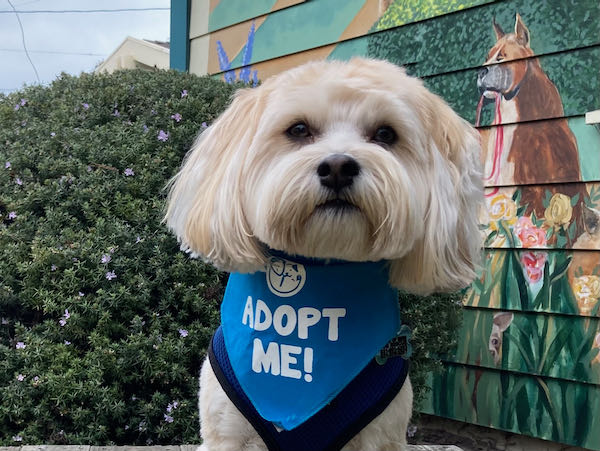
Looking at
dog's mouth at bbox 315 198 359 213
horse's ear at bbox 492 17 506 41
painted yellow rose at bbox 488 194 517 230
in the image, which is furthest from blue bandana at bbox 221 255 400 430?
horse's ear at bbox 492 17 506 41

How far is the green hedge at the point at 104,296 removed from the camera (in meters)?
2.51

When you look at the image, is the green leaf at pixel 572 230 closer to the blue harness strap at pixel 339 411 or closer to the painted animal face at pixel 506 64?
the painted animal face at pixel 506 64

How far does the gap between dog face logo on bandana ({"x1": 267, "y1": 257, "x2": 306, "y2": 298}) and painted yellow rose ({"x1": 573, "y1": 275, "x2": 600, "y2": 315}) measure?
193 cm

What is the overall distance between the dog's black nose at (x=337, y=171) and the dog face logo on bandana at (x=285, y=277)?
37cm

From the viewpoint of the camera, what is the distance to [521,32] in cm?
322

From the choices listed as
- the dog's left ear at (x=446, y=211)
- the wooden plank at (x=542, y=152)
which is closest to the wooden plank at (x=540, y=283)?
the wooden plank at (x=542, y=152)

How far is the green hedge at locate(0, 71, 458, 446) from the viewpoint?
8.25ft

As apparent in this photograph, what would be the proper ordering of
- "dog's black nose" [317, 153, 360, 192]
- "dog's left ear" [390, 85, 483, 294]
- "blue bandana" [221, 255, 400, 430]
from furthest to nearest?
"blue bandana" [221, 255, 400, 430] < "dog's left ear" [390, 85, 483, 294] < "dog's black nose" [317, 153, 360, 192]

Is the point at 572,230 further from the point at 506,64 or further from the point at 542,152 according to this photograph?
the point at 506,64

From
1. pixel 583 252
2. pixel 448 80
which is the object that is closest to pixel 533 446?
pixel 583 252

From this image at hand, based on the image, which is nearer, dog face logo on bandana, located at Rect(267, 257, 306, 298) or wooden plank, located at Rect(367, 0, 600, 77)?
dog face logo on bandana, located at Rect(267, 257, 306, 298)

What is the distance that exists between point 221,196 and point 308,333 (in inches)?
18.4

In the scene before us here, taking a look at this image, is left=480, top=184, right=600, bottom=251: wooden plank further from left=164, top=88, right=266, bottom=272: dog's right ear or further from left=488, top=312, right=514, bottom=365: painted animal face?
left=164, top=88, right=266, bottom=272: dog's right ear

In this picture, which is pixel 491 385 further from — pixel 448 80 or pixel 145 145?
pixel 145 145
